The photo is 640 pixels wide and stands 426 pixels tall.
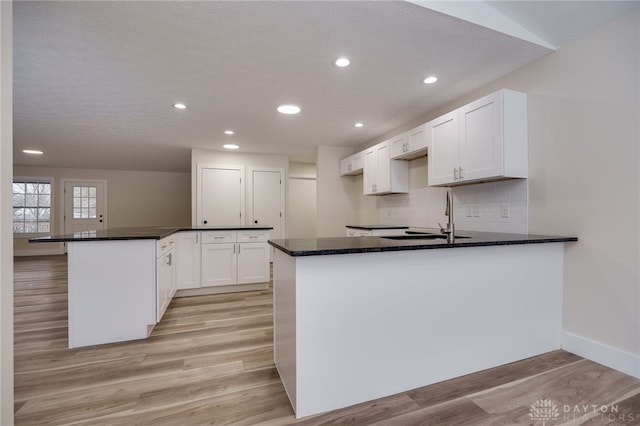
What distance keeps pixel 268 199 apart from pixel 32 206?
20.5 feet

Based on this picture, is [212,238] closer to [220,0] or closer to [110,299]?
[110,299]

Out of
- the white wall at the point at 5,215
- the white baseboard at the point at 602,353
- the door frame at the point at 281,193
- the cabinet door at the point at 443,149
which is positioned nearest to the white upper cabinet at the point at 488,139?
the cabinet door at the point at 443,149

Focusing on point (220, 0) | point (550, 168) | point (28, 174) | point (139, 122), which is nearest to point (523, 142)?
point (550, 168)

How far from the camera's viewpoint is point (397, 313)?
1.64 metres

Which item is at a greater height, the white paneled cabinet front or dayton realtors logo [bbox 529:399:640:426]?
the white paneled cabinet front

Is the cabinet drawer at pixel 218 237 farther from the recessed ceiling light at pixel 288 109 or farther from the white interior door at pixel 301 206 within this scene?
the white interior door at pixel 301 206

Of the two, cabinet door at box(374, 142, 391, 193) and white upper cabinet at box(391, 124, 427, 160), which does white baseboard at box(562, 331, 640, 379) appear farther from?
cabinet door at box(374, 142, 391, 193)

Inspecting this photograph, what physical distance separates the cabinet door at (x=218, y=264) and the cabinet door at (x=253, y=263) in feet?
0.31

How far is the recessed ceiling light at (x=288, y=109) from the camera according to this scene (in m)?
3.22

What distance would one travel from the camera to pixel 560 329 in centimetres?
218

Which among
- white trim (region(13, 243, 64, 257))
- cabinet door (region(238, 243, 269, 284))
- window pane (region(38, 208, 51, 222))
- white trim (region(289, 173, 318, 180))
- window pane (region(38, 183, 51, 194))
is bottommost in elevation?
white trim (region(13, 243, 64, 257))

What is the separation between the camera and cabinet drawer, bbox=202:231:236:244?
3.86m

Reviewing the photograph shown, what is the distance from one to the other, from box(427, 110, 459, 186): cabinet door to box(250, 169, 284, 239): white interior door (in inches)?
138

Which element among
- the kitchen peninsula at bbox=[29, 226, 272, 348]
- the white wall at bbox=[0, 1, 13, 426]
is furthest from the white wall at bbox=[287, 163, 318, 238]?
the white wall at bbox=[0, 1, 13, 426]
